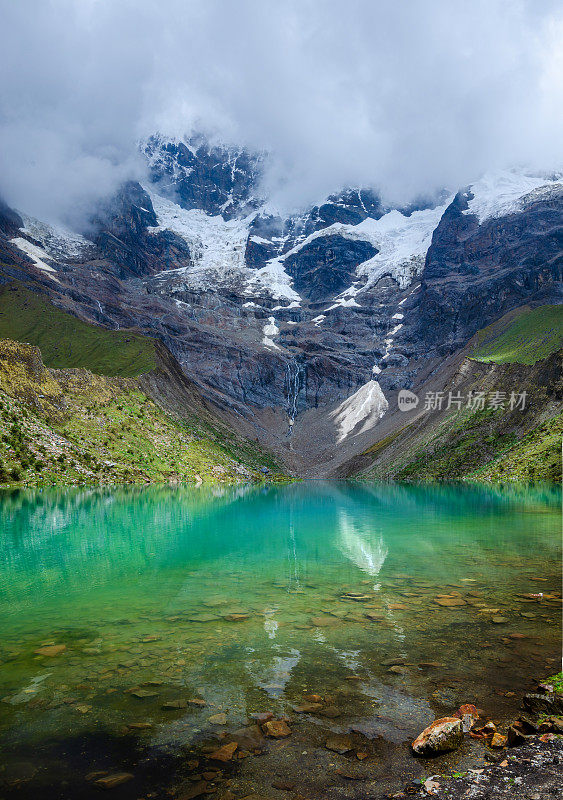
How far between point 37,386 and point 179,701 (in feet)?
321

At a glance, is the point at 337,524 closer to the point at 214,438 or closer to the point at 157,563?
the point at 157,563

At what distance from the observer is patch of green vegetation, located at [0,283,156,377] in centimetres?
13550

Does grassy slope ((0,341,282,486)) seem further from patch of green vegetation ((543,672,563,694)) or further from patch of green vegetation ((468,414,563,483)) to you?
patch of green vegetation ((543,672,563,694))

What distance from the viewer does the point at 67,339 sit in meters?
149

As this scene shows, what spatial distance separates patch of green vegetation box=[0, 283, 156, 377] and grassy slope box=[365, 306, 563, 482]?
265 ft

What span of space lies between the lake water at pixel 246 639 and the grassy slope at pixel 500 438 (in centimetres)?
6283

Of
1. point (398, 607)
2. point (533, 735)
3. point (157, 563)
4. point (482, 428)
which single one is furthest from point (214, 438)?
point (533, 735)

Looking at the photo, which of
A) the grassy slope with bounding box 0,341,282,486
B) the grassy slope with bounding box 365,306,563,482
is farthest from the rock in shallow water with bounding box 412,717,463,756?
the grassy slope with bounding box 365,306,563,482

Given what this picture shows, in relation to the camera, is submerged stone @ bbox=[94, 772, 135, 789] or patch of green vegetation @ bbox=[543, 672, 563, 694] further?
patch of green vegetation @ bbox=[543, 672, 563, 694]

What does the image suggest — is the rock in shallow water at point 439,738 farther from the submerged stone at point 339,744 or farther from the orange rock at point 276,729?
the orange rock at point 276,729

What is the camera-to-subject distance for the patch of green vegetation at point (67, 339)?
13550 cm

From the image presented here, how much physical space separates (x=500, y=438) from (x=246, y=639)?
351 feet

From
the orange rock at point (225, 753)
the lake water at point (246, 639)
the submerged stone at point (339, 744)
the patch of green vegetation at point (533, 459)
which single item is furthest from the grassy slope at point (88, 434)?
the submerged stone at point (339, 744)

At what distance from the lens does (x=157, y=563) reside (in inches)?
1030
